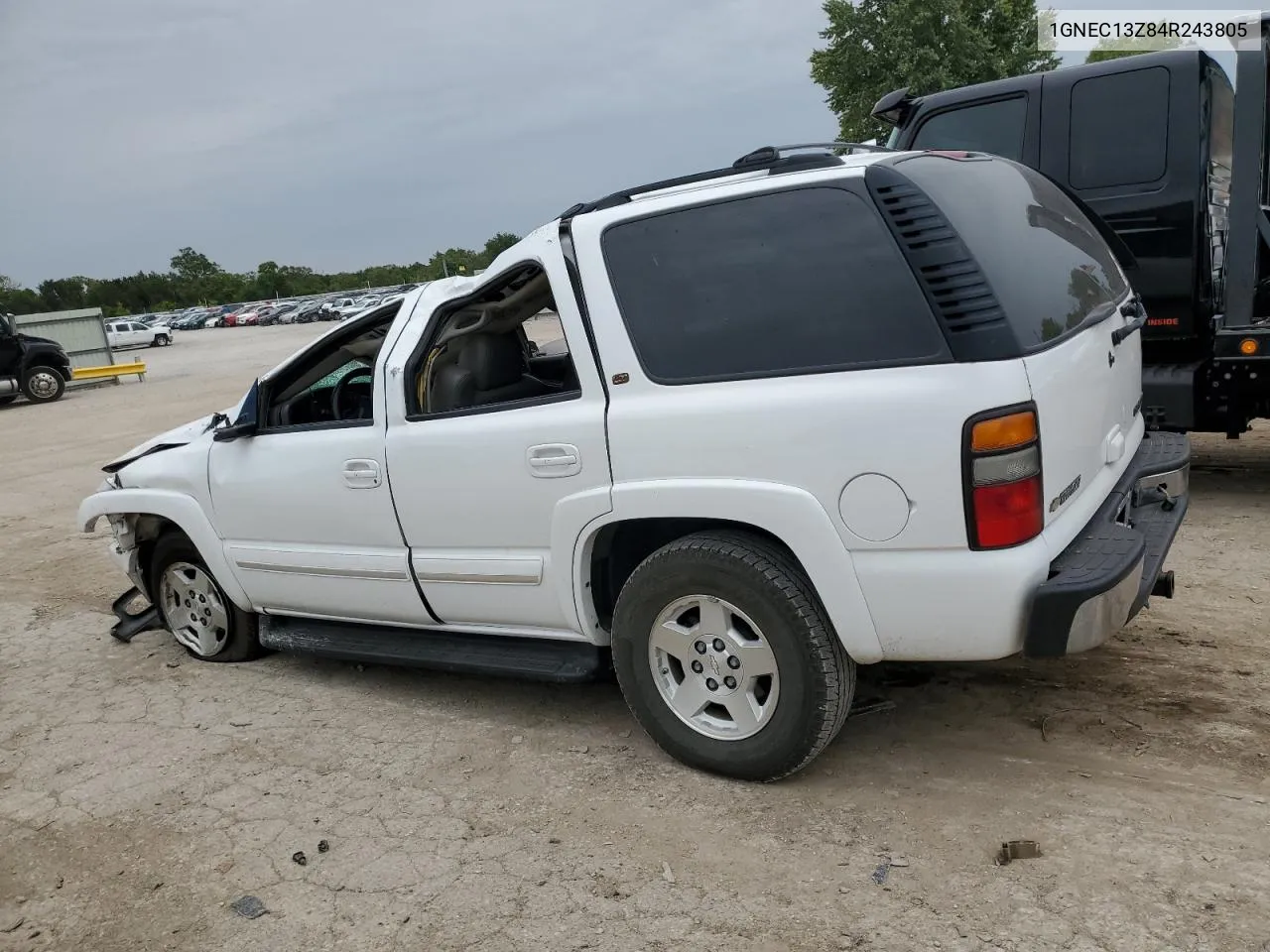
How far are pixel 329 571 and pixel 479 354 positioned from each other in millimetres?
1111

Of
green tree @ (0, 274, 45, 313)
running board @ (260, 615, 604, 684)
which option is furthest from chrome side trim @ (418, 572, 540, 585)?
green tree @ (0, 274, 45, 313)

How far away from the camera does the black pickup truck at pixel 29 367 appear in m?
20.8

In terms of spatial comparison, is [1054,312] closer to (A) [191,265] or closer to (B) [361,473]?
(B) [361,473]

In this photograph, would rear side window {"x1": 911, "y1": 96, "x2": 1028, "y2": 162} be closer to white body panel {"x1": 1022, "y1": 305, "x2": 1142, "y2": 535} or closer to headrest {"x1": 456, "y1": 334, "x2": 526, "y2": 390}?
white body panel {"x1": 1022, "y1": 305, "x2": 1142, "y2": 535}

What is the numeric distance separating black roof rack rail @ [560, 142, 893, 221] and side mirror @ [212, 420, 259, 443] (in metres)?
1.77

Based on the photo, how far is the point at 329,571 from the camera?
14.1 feet

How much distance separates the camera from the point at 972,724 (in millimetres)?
3613

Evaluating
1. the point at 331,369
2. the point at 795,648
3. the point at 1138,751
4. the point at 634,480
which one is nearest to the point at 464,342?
the point at 331,369

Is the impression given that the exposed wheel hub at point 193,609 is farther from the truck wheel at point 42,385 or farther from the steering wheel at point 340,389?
the truck wheel at point 42,385

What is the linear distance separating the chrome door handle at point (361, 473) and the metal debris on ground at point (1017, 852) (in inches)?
99.9

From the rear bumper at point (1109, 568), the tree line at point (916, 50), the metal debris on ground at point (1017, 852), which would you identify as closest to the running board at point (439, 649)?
the metal debris on ground at point (1017, 852)

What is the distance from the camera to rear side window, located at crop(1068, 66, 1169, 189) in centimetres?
602

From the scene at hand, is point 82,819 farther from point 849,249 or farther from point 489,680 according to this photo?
point 849,249

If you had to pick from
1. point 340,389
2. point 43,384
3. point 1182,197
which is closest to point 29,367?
point 43,384
